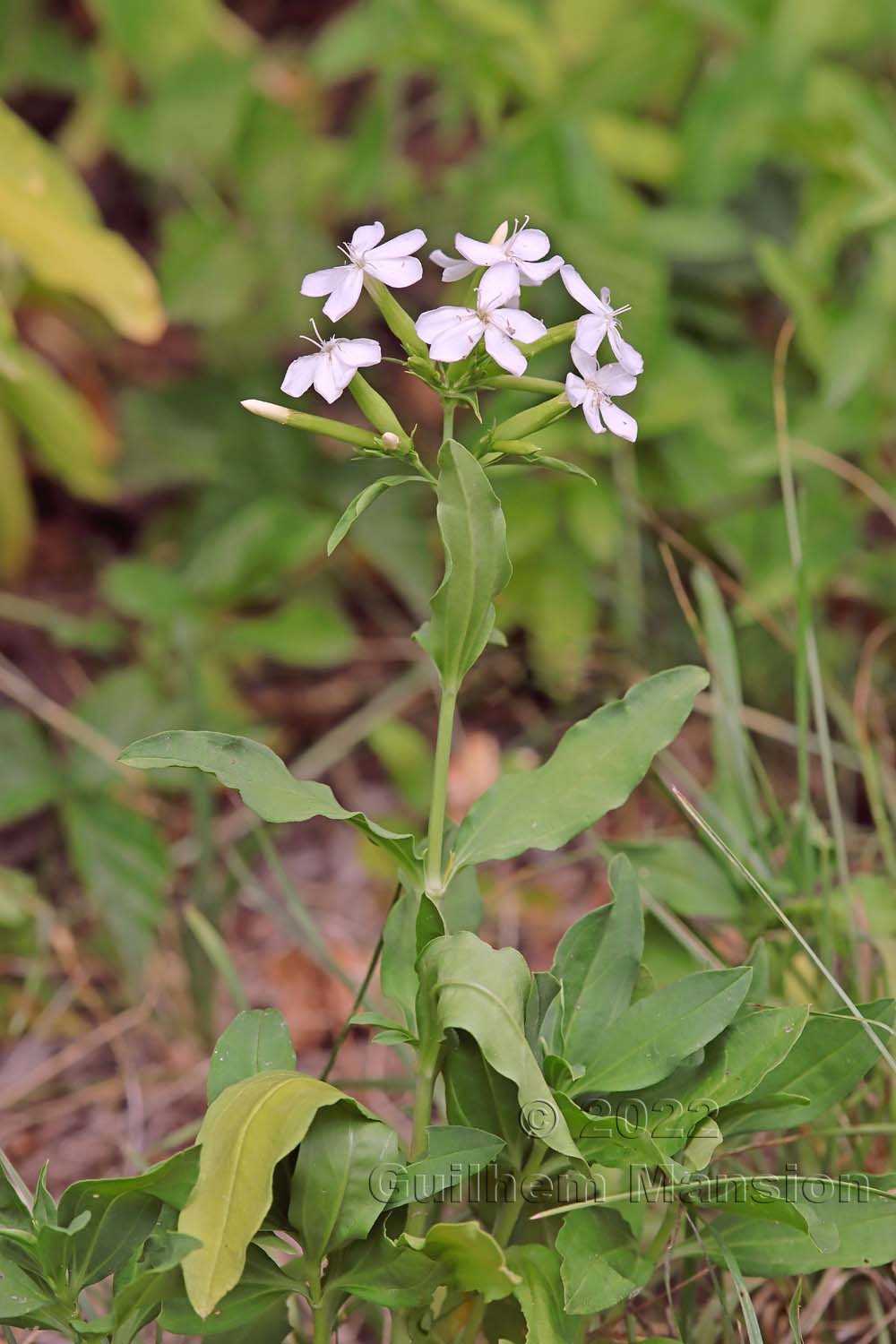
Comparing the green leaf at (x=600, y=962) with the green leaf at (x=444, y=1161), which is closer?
the green leaf at (x=444, y=1161)

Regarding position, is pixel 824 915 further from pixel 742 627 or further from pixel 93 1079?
pixel 93 1079

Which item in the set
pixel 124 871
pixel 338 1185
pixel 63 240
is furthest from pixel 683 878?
pixel 63 240

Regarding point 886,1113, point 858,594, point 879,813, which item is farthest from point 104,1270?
point 858,594

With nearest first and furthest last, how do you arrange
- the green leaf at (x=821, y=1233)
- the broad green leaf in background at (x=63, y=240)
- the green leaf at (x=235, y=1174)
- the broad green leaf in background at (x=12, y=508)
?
the green leaf at (x=235, y=1174), the green leaf at (x=821, y=1233), the broad green leaf in background at (x=63, y=240), the broad green leaf in background at (x=12, y=508)

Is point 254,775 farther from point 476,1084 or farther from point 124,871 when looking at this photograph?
point 124,871

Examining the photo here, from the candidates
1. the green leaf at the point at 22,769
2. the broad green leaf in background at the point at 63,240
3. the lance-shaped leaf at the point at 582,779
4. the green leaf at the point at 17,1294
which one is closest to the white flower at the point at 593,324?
the lance-shaped leaf at the point at 582,779

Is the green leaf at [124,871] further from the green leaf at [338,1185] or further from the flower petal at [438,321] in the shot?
the flower petal at [438,321]
